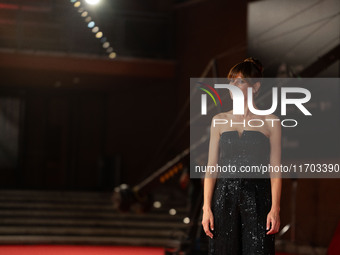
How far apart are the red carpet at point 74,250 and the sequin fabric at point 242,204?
6024 millimetres

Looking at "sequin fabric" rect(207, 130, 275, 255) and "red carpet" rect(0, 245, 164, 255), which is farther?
"red carpet" rect(0, 245, 164, 255)

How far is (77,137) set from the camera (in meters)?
15.4

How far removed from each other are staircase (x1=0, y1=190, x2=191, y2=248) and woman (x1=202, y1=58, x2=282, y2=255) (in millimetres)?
6538

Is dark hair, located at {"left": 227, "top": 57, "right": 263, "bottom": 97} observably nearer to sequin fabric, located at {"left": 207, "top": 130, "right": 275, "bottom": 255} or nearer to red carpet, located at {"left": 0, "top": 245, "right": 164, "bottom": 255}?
sequin fabric, located at {"left": 207, "top": 130, "right": 275, "bottom": 255}

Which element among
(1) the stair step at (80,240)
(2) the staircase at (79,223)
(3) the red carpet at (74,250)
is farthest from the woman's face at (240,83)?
(1) the stair step at (80,240)

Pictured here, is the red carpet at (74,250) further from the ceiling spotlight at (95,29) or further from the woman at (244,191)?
the woman at (244,191)

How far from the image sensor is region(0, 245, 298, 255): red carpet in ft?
28.2

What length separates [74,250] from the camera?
898 centimetres

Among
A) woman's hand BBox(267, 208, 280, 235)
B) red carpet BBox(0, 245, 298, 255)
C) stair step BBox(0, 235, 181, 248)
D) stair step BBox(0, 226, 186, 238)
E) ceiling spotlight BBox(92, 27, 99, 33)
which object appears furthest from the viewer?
ceiling spotlight BBox(92, 27, 99, 33)

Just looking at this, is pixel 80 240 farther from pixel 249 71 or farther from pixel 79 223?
pixel 249 71

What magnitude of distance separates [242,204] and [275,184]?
0.16 metres

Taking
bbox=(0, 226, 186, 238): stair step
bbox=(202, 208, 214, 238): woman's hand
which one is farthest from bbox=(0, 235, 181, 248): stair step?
bbox=(202, 208, 214, 238): woman's hand

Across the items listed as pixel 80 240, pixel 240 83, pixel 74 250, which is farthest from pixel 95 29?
pixel 240 83

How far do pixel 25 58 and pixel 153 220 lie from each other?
4153mm
